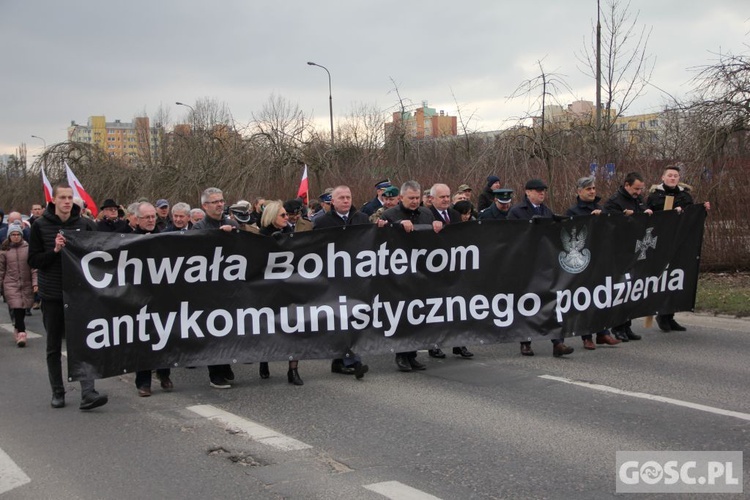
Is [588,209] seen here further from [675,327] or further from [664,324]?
[675,327]

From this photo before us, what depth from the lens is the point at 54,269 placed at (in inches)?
265

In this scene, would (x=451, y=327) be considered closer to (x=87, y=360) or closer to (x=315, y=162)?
(x=87, y=360)

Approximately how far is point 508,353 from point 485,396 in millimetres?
2016

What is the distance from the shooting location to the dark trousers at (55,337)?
6746 mm

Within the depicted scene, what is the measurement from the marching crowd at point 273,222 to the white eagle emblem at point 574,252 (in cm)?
24

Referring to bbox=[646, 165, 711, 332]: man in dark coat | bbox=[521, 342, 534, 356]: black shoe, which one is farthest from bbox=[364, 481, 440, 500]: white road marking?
bbox=[646, 165, 711, 332]: man in dark coat

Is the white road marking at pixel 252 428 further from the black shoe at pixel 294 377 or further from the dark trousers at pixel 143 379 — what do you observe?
the black shoe at pixel 294 377

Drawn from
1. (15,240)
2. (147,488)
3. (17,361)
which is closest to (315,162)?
(15,240)

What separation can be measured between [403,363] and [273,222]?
1998mm

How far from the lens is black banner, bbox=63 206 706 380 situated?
6934 mm

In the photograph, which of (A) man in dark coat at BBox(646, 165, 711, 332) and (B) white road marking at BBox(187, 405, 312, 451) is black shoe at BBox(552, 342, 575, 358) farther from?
(B) white road marking at BBox(187, 405, 312, 451)

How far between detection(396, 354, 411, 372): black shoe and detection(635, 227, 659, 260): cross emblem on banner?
3.22m

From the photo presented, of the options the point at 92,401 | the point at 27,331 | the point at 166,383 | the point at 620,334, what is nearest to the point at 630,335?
the point at 620,334

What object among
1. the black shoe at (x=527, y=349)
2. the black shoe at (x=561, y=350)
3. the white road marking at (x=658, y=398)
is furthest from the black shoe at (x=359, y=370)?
the black shoe at (x=561, y=350)
